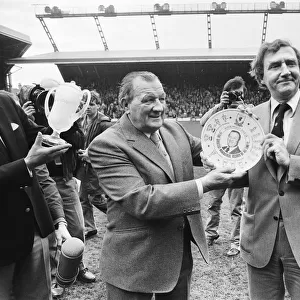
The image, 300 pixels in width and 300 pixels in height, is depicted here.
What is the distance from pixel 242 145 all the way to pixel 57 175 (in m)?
2.28

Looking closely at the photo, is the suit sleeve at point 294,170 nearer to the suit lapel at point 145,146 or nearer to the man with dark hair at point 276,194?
the man with dark hair at point 276,194

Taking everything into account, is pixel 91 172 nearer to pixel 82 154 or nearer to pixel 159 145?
pixel 82 154

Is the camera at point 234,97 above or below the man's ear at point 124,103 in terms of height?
below

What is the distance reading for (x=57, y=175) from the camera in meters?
3.67

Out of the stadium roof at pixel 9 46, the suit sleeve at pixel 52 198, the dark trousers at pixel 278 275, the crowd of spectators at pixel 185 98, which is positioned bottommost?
the crowd of spectators at pixel 185 98

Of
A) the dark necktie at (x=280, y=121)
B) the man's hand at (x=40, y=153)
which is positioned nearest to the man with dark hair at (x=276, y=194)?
the dark necktie at (x=280, y=121)

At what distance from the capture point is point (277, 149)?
1.85 m

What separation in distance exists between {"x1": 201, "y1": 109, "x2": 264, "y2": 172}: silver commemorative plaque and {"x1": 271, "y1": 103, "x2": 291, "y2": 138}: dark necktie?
0.20 meters

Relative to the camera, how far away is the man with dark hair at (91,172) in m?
5.18

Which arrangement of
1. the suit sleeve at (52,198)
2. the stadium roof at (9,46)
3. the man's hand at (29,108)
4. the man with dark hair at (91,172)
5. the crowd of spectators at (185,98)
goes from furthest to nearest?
the crowd of spectators at (185,98) → the stadium roof at (9,46) → the man with dark hair at (91,172) → the man's hand at (29,108) → the suit sleeve at (52,198)

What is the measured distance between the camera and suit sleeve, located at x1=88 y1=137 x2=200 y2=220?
1.81 m

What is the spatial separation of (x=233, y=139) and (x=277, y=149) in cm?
24

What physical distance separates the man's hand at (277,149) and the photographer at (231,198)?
8.33ft

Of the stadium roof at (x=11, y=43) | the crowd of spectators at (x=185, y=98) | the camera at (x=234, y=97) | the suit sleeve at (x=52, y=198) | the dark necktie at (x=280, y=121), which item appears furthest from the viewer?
the crowd of spectators at (x=185, y=98)
